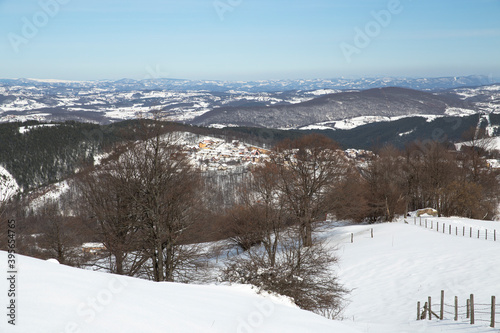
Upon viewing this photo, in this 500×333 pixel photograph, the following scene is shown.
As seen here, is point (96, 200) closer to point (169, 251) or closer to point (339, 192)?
point (169, 251)

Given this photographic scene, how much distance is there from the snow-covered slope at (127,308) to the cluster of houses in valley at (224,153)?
11680cm

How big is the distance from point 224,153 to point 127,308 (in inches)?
5748

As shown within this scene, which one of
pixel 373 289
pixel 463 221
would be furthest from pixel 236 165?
pixel 373 289

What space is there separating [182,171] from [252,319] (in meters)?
9.53

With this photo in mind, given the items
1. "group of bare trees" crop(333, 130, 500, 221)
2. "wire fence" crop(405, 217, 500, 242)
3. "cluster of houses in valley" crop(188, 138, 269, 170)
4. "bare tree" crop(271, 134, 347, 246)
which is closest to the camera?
"wire fence" crop(405, 217, 500, 242)

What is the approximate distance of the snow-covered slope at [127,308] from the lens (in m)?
5.33

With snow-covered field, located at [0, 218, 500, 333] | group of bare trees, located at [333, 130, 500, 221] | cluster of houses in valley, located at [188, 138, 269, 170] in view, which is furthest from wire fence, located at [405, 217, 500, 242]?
cluster of houses in valley, located at [188, 138, 269, 170]

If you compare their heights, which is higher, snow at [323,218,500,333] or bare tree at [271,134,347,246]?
bare tree at [271,134,347,246]

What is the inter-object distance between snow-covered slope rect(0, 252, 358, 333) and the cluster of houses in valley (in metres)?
117

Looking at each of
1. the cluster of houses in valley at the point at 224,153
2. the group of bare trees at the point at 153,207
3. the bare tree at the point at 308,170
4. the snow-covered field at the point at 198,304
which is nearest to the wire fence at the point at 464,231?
the snow-covered field at the point at 198,304

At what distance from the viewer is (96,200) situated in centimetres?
1730

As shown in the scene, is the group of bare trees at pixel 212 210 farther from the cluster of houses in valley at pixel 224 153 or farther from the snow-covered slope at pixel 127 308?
the cluster of houses in valley at pixel 224 153

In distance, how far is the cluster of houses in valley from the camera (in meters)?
134

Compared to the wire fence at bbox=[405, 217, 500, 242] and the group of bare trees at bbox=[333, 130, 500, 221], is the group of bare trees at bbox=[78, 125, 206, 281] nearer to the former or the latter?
the group of bare trees at bbox=[333, 130, 500, 221]
